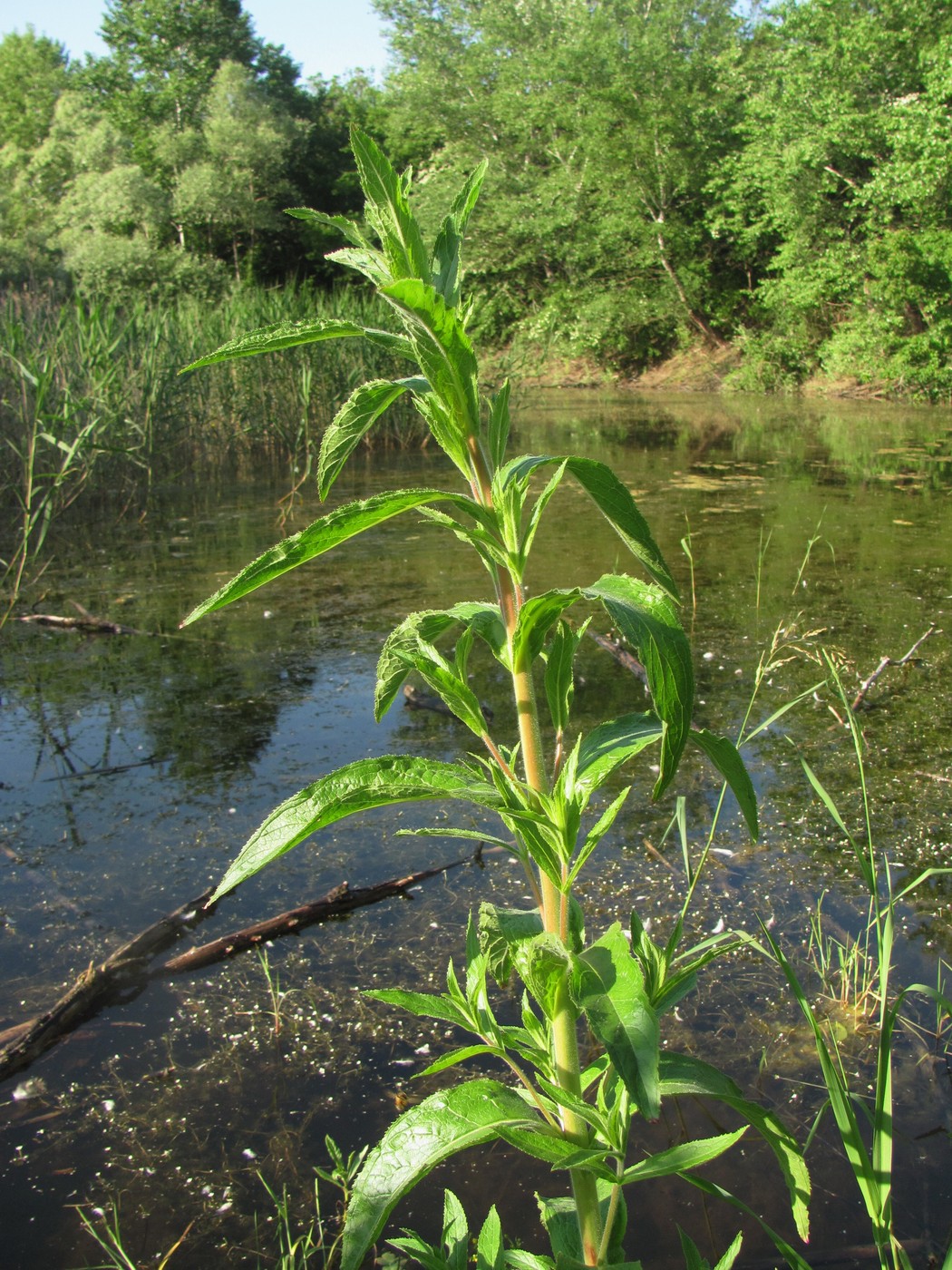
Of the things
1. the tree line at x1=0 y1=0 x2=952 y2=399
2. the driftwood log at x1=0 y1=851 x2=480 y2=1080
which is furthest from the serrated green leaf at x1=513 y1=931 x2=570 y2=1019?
the tree line at x1=0 y1=0 x2=952 y2=399

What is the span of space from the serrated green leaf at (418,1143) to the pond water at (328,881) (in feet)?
2.23

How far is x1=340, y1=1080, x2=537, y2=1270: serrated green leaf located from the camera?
0.76 meters

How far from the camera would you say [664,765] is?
72 cm

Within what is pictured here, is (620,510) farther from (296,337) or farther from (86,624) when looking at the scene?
(86,624)

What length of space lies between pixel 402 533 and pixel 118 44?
36207 mm

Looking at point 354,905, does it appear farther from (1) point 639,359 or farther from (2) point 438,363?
(1) point 639,359

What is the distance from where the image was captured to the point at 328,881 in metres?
2.33

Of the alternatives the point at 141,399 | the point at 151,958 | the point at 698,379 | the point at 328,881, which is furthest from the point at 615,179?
the point at 151,958

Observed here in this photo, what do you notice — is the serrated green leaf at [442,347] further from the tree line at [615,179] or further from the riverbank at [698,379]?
A: the riverbank at [698,379]

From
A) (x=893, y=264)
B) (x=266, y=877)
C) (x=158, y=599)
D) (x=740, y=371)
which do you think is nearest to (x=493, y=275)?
(x=740, y=371)

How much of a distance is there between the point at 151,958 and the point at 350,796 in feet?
4.71

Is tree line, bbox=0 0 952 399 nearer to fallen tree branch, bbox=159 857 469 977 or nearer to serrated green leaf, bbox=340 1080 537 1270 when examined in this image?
fallen tree branch, bbox=159 857 469 977

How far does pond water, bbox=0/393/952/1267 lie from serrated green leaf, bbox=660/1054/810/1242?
0.57 metres

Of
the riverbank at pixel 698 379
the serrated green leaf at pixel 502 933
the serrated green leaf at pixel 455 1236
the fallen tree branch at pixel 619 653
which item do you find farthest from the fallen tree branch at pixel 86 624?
the riverbank at pixel 698 379
